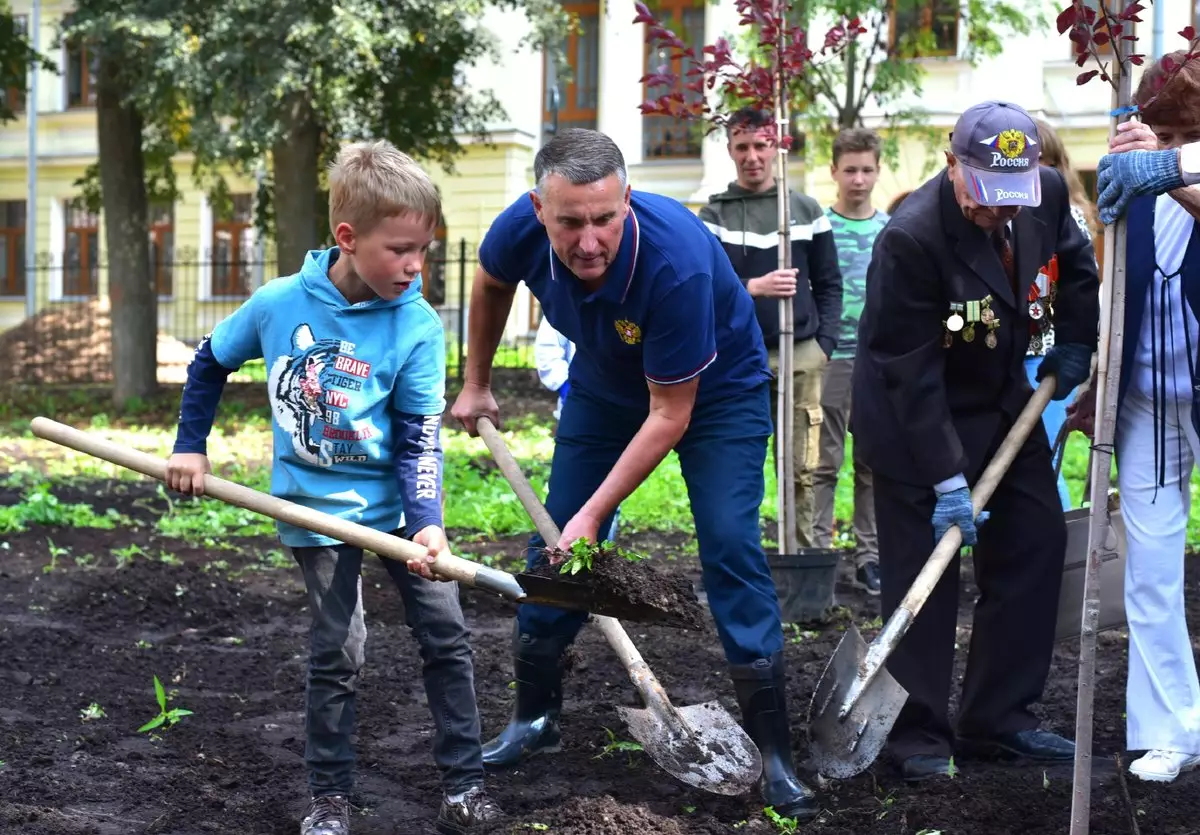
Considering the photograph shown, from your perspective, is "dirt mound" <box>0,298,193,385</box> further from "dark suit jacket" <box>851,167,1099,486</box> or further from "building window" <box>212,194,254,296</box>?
"dark suit jacket" <box>851,167,1099,486</box>

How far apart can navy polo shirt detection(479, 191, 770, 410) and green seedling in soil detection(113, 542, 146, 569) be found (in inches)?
146

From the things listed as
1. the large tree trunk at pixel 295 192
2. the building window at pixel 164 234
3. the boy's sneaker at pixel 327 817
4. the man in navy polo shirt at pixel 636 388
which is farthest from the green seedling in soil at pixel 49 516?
the building window at pixel 164 234

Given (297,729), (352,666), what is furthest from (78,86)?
(352,666)

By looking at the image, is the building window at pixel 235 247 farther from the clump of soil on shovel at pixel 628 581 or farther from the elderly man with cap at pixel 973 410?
the clump of soil on shovel at pixel 628 581

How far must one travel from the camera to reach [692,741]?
3.76m

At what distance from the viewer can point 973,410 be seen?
4145mm

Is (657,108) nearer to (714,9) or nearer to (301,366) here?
(301,366)

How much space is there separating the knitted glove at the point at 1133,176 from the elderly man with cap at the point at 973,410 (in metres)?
0.67

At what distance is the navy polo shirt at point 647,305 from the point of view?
3.48 metres

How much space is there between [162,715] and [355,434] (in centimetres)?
157

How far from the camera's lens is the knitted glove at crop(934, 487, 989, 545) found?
3951 mm

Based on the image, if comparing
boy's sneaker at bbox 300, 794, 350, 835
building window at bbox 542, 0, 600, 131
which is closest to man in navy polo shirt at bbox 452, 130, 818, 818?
boy's sneaker at bbox 300, 794, 350, 835

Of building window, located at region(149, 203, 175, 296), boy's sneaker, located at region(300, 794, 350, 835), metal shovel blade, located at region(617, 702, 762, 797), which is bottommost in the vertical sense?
boy's sneaker, located at region(300, 794, 350, 835)

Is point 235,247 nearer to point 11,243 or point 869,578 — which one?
point 11,243
